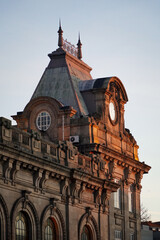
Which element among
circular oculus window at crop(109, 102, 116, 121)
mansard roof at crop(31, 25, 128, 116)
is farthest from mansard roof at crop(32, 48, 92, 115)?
circular oculus window at crop(109, 102, 116, 121)

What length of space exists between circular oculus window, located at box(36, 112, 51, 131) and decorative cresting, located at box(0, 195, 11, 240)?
21.9 meters

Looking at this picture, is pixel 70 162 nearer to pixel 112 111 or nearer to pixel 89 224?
pixel 89 224

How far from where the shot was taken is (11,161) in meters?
41.1

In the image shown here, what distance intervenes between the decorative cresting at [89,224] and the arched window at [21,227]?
7077mm

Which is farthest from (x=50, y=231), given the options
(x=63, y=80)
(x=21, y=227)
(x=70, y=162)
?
(x=63, y=80)

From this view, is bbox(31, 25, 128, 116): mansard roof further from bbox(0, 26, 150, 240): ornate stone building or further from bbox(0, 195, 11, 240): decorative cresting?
bbox(0, 195, 11, 240): decorative cresting

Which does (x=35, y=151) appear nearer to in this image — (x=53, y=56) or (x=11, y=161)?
(x=11, y=161)

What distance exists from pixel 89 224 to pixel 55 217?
541 cm

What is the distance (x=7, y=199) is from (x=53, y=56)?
2864 cm

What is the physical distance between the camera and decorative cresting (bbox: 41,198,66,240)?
45.2 m

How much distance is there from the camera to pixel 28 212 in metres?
43.3

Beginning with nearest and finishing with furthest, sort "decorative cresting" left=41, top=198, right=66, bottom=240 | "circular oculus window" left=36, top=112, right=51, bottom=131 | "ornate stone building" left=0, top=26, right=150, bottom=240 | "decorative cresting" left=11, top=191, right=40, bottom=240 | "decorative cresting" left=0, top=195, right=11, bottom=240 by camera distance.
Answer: "decorative cresting" left=0, top=195, right=11, bottom=240 → "decorative cresting" left=11, top=191, right=40, bottom=240 → "ornate stone building" left=0, top=26, right=150, bottom=240 → "decorative cresting" left=41, top=198, right=66, bottom=240 → "circular oculus window" left=36, top=112, right=51, bottom=131

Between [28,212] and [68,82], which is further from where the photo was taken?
[68,82]

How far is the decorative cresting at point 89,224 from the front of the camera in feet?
164
